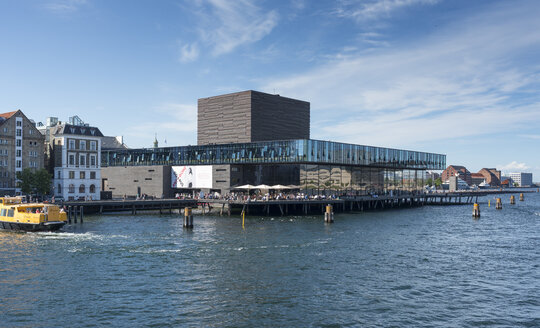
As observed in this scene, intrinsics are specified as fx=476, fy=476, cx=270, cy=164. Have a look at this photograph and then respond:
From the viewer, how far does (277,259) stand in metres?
47.7

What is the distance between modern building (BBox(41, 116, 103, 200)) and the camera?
379 feet

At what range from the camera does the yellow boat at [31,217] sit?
6656cm

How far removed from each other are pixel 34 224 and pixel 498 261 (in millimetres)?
58997

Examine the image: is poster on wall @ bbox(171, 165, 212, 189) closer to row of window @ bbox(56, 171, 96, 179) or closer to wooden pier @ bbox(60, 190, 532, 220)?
wooden pier @ bbox(60, 190, 532, 220)

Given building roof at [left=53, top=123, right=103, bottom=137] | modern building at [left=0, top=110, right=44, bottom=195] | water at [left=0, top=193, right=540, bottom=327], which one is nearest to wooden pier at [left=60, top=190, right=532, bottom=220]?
modern building at [left=0, top=110, right=44, bottom=195]

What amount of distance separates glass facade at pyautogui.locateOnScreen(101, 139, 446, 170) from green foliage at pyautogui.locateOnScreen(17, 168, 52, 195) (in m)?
41.1

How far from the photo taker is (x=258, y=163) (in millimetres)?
123500

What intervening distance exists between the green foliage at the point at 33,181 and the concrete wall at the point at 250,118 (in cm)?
7829

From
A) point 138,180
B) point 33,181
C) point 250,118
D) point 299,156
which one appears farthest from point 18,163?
point 250,118

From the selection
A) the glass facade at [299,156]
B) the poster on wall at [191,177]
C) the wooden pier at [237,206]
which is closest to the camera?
the wooden pier at [237,206]

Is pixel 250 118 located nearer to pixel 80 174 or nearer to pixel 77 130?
pixel 77 130

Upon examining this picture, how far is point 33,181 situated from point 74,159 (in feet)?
53.0

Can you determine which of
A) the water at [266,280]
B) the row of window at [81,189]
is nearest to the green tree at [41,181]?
the row of window at [81,189]

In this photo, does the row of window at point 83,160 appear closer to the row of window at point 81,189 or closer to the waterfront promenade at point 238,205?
the row of window at point 81,189
